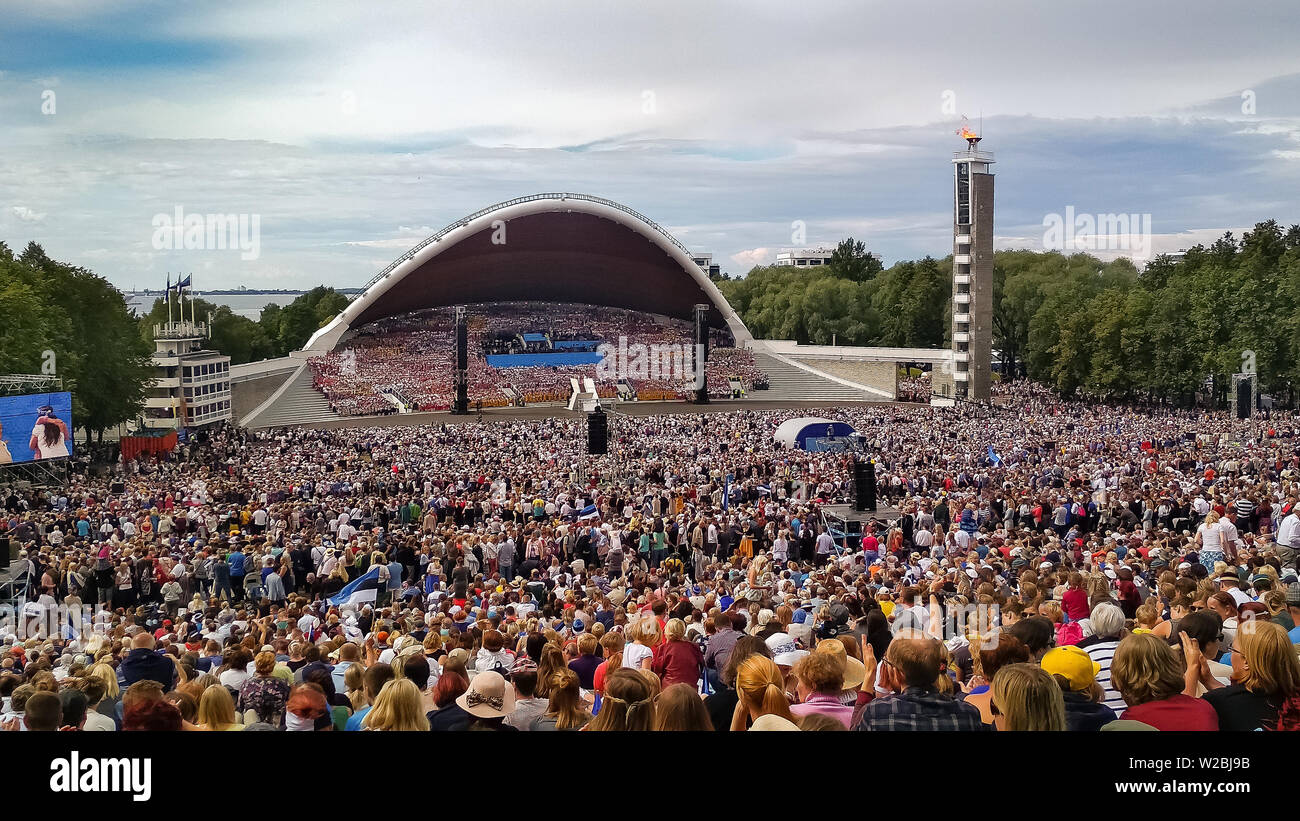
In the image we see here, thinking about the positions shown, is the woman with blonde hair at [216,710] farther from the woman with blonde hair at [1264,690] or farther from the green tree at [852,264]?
the green tree at [852,264]

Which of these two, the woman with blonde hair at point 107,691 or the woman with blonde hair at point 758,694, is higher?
the woman with blonde hair at point 758,694

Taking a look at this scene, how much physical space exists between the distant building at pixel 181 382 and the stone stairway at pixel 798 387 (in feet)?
94.0

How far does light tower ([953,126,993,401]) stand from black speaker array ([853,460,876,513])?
36.0 meters

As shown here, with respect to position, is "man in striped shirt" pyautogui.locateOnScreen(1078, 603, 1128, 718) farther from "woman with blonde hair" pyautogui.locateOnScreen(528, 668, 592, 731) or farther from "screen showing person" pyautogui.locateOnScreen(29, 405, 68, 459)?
"screen showing person" pyautogui.locateOnScreen(29, 405, 68, 459)

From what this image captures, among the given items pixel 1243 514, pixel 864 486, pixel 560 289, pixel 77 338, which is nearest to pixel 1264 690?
pixel 1243 514

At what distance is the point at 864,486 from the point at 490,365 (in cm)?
4352

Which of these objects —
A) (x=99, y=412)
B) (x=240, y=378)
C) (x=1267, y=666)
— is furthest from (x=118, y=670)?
(x=240, y=378)

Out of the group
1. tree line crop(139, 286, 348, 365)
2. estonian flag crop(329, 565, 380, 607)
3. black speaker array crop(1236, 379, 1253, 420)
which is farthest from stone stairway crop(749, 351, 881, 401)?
estonian flag crop(329, 565, 380, 607)

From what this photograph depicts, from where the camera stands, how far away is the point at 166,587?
526 inches

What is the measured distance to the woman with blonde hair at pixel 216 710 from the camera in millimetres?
4195

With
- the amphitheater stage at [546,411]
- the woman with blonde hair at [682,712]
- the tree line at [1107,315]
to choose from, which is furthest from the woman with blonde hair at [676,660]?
the tree line at [1107,315]

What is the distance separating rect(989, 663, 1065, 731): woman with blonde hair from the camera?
3400 millimetres

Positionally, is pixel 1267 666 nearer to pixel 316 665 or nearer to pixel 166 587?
pixel 316 665
